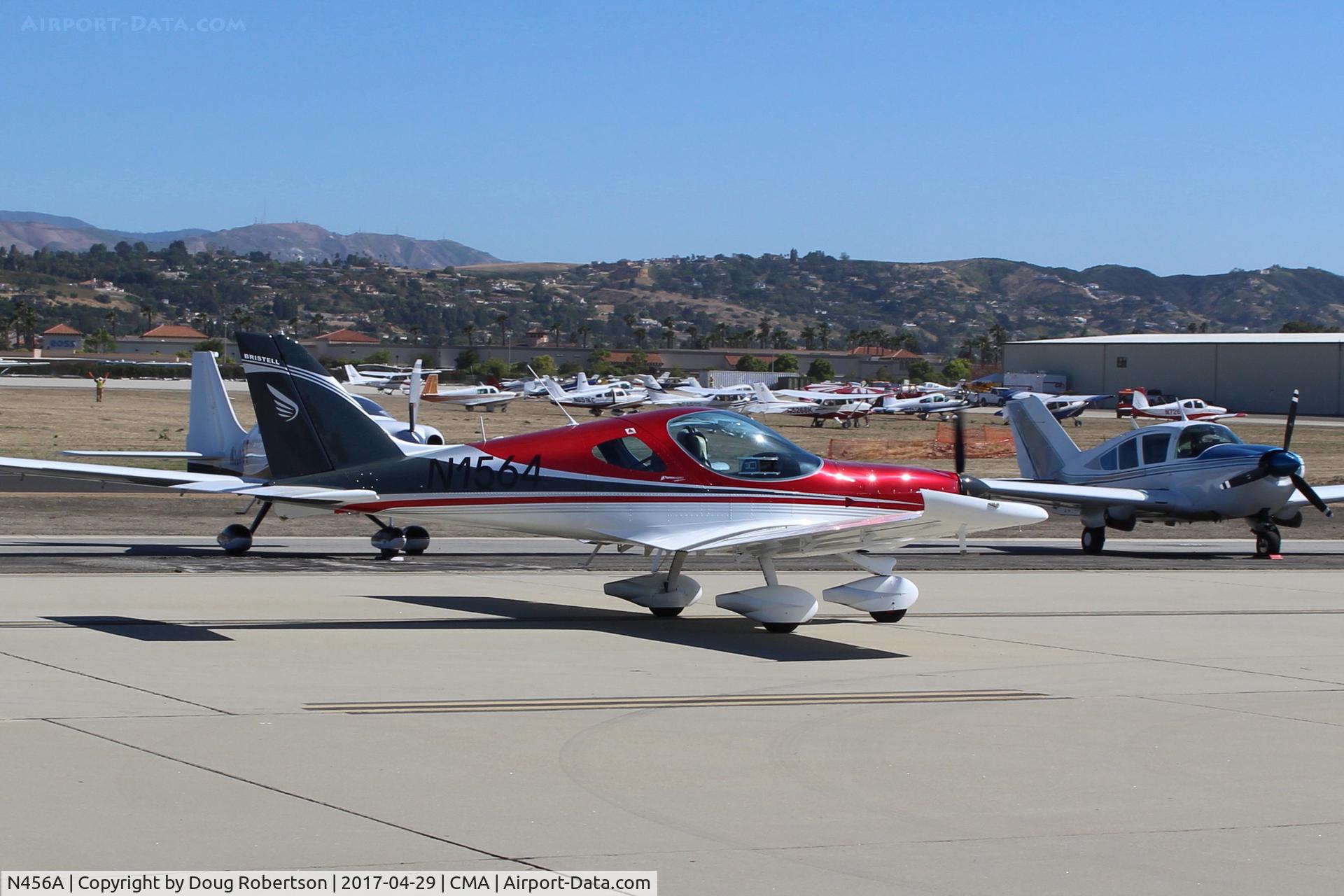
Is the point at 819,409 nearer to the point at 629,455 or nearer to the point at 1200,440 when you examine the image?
the point at 1200,440

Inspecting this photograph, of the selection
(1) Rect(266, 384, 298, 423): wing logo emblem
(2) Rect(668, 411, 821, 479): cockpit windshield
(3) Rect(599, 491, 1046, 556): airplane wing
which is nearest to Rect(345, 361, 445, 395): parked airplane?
(1) Rect(266, 384, 298, 423): wing logo emblem

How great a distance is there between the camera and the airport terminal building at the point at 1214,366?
102 m

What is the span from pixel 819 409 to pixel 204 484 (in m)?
60.9

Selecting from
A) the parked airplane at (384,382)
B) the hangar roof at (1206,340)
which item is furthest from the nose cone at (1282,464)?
the hangar roof at (1206,340)

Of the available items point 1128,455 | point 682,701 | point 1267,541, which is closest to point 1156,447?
point 1128,455

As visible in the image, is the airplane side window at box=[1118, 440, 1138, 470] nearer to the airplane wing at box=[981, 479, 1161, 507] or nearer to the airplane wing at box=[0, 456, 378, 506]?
the airplane wing at box=[981, 479, 1161, 507]

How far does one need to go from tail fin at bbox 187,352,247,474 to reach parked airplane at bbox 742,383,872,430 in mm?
52516

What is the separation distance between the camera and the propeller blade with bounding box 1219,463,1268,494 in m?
22.2

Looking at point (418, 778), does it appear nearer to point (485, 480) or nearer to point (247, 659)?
point (247, 659)

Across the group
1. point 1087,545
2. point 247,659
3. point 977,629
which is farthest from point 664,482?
point 1087,545

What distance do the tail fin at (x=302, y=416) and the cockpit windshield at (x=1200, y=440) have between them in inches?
552

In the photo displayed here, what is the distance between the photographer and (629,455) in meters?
13.7

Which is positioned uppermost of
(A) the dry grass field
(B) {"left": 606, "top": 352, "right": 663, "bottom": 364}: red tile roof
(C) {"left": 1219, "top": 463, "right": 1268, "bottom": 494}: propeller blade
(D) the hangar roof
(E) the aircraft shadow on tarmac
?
(D) the hangar roof

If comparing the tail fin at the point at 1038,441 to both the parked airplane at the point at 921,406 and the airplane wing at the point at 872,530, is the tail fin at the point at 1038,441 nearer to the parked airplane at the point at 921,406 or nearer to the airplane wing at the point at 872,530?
the airplane wing at the point at 872,530
